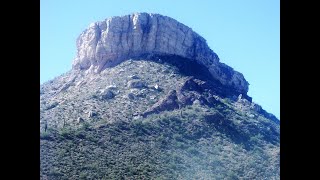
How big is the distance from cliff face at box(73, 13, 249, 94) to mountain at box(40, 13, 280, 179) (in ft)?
0.27

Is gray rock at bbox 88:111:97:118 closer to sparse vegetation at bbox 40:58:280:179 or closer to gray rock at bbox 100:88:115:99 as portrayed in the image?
sparse vegetation at bbox 40:58:280:179

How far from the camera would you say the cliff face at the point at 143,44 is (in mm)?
43500

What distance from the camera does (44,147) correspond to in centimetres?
2961

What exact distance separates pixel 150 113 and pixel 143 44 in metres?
10.9

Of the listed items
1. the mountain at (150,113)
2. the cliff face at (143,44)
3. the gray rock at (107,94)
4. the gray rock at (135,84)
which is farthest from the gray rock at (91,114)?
the cliff face at (143,44)

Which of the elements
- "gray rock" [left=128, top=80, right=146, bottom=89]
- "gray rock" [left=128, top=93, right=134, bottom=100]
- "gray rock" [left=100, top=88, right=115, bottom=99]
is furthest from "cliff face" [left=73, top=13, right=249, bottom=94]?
"gray rock" [left=100, top=88, right=115, bottom=99]

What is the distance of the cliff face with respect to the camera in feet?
143

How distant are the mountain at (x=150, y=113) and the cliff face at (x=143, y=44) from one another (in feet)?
0.27

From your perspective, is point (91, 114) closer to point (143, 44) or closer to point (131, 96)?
point (131, 96)

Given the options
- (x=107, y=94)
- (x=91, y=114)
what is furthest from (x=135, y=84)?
(x=91, y=114)

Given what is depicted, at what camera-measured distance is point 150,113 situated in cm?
3600
